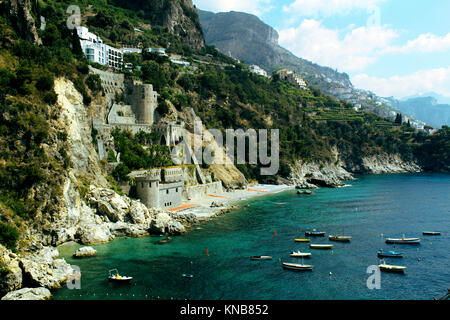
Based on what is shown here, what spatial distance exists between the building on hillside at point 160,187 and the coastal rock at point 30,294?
19.4 m

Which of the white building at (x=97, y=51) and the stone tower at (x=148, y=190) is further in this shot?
the white building at (x=97, y=51)

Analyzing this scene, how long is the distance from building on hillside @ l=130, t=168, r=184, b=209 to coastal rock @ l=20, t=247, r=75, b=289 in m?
15.6

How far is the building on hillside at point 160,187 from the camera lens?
124ft

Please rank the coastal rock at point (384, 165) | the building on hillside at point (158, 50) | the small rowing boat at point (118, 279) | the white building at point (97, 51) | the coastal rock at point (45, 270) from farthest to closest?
1. the coastal rock at point (384, 165)
2. the building on hillside at point (158, 50)
3. the white building at point (97, 51)
4. the small rowing boat at point (118, 279)
5. the coastal rock at point (45, 270)

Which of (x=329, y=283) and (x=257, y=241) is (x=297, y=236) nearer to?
(x=257, y=241)

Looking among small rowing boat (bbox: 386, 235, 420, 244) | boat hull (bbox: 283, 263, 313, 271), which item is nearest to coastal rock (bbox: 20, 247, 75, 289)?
boat hull (bbox: 283, 263, 313, 271)

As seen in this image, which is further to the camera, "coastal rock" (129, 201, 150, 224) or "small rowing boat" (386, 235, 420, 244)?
"coastal rock" (129, 201, 150, 224)

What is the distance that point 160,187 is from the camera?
39.7 meters

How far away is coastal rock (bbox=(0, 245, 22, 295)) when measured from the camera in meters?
18.7

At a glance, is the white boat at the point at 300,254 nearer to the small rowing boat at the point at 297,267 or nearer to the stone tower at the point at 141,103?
the small rowing boat at the point at 297,267

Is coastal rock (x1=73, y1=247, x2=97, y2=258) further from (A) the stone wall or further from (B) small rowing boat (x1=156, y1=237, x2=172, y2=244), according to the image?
(A) the stone wall

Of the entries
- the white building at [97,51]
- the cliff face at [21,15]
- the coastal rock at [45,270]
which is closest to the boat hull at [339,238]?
the coastal rock at [45,270]

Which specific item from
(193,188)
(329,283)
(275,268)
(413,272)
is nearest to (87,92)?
(193,188)
